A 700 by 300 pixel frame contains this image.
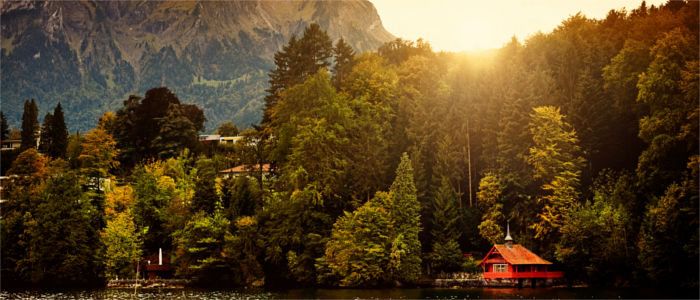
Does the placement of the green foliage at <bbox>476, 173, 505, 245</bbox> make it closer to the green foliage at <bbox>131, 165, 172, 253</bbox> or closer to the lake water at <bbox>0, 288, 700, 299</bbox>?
the lake water at <bbox>0, 288, 700, 299</bbox>

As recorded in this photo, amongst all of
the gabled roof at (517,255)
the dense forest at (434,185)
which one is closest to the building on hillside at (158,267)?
the dense forest at (434,185)

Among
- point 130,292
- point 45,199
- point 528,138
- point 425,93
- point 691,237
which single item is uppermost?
point 425,93

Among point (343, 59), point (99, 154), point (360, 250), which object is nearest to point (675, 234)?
point (360, 250)

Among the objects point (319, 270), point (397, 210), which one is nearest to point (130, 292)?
point (319, 270)

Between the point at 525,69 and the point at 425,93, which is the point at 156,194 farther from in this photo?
the point at 525,69

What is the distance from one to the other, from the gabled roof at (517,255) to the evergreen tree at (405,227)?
571cm

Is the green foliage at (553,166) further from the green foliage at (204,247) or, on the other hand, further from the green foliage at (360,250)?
the green foliage at (204,247)

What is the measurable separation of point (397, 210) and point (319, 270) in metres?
8.04

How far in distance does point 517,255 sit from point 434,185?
1126 cm

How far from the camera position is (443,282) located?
5834 cm

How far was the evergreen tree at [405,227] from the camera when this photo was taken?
57.9 meters

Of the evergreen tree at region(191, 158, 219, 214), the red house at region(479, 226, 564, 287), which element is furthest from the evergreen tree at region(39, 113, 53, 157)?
the red house at region(479, 226, 564, 287)

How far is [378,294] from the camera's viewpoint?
50969 mm

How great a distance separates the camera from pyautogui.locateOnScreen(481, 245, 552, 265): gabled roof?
5694 cm
